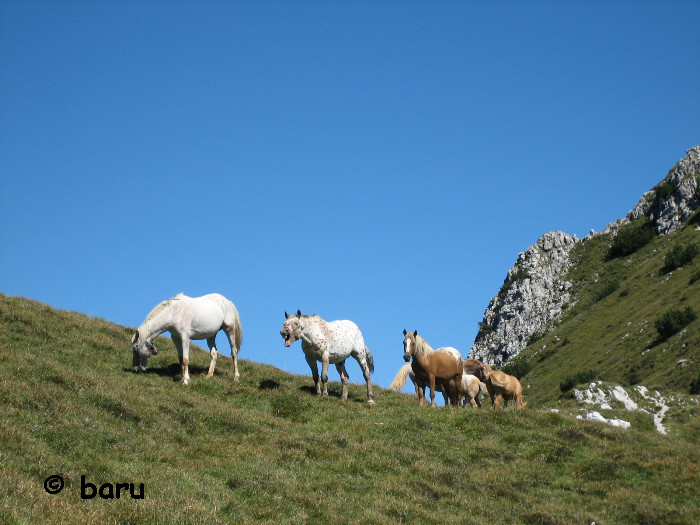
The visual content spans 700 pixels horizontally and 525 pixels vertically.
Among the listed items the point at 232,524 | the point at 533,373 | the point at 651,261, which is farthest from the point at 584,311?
the point at 232,524

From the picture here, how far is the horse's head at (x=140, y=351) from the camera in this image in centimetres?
2438

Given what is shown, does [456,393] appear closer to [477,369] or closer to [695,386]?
[477,369]

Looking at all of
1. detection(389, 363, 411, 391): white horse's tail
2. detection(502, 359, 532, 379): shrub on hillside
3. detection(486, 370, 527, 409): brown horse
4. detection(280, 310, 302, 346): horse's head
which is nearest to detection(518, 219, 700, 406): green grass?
detection(502, 359, 532, 379): shrub on hillside

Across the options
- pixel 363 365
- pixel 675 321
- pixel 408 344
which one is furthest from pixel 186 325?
pixel 675 321

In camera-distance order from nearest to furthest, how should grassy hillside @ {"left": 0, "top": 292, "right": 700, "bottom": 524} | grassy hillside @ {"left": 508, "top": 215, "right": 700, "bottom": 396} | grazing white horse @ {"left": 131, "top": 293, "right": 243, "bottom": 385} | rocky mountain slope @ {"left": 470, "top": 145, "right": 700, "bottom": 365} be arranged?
1. grassy hillside @ {"left": 0, "top": 292, "right": 700, "bottom": 524}
2. grazing white horse @ {"left": 131, "top": 293, "right": 243, "bottom": 385}
3. grassy hillside @ {"left": 508, "top": 215, "right": 700, "bottom": 396}
4. rocky mountain slope @ {"left": 470, "top": 145, "right": 700, "bottom": 365}

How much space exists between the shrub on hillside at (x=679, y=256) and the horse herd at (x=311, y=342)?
91074 mm

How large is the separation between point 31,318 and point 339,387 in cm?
1322

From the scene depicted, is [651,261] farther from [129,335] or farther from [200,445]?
[200,445]

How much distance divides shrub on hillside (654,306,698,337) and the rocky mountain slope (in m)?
51.4

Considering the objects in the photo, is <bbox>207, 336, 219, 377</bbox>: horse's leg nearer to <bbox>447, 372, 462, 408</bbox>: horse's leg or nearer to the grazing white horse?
the grazing white horse

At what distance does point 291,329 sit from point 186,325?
399 centimetres

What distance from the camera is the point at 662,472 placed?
755 inches

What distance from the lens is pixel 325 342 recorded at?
25281 millimetres

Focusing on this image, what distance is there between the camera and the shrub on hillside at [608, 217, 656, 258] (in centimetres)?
14125
